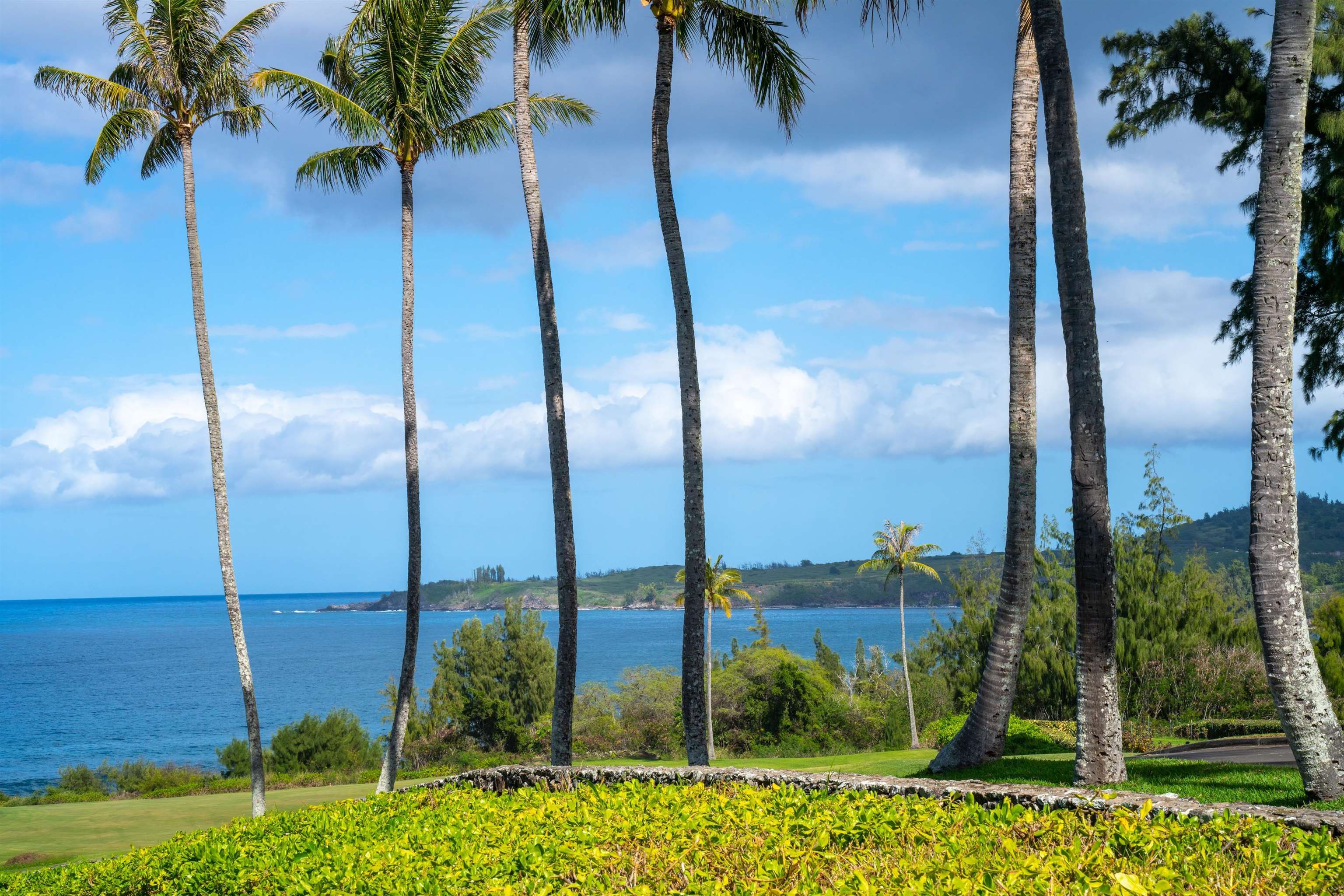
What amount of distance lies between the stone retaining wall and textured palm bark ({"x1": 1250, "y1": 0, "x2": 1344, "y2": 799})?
72.4 inches

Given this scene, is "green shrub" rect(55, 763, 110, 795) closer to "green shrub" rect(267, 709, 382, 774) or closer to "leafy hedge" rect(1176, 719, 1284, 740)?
"green shrub" rect(267, 709, 382, 774)

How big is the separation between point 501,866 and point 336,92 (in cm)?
1585

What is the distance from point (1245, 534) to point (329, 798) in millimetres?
92587

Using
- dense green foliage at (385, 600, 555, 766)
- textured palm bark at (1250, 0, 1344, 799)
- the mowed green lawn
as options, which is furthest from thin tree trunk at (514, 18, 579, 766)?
dense green foliage at (385, 600, 555, 766)

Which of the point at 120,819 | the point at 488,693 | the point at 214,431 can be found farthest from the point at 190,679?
the point at 214,431

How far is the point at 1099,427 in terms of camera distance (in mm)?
9562

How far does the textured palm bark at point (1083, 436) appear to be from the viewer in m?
9.30

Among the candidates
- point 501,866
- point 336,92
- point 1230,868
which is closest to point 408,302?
point 336,92

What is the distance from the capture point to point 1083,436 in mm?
9570

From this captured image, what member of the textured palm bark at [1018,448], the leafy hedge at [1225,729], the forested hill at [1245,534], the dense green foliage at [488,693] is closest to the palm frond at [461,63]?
the textured palm bark at [1018,448]

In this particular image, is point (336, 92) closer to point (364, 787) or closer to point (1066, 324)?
point (1066, 324)

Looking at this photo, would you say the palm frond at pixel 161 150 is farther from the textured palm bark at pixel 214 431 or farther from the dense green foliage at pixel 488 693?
the dense green foliage at pixel 488 693

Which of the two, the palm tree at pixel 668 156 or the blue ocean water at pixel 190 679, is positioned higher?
the palm tree at pixel 668 156

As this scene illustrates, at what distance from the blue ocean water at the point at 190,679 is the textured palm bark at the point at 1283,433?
111 ft
